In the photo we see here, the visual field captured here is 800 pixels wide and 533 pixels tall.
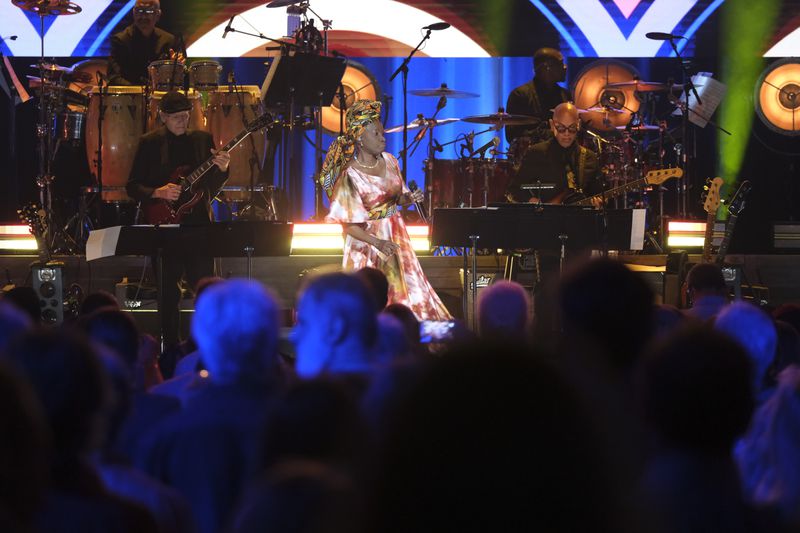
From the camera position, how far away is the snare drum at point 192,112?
13.1 m

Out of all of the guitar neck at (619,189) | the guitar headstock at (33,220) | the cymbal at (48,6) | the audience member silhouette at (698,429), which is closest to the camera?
the audience member silhouette at (698,429)

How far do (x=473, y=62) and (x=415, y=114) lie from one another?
108 cm

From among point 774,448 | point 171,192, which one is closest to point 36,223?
point 171,192

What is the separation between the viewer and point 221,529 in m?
3.00

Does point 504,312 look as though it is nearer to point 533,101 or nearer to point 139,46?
point 533,101

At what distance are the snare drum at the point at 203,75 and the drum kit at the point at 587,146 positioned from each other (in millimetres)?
2173

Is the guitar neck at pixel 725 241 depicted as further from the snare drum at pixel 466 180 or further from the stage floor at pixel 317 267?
the snare drum at pixel 466 180

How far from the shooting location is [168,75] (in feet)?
43.4

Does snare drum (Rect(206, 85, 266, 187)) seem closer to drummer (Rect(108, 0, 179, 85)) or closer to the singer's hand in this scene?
drummer (Rect(108, 0, 179, 85))

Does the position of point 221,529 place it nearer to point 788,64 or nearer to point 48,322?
point 48,322

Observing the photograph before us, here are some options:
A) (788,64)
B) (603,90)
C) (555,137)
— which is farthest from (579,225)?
(788,64)

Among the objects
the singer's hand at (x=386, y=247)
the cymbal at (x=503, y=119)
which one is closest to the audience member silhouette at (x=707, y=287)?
the singer's hand at (x=386, y=247)

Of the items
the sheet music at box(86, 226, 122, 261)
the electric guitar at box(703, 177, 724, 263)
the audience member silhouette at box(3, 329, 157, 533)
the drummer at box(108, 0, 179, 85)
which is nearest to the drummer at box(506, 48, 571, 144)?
the electric guitar at box(703, 177, 724, 263)

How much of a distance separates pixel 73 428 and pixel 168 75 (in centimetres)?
1145
